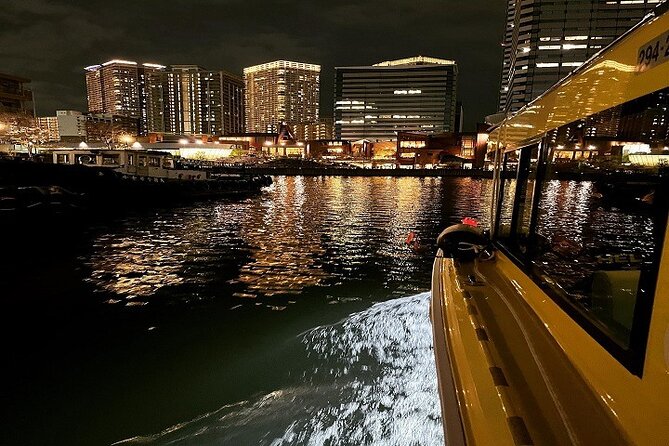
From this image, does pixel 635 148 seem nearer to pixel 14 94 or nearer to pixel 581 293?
pixel 581 293

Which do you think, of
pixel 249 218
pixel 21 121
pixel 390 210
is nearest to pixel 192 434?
pixel 249 218

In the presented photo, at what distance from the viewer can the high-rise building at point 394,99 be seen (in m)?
175

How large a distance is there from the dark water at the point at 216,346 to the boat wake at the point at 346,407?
0.07 feet

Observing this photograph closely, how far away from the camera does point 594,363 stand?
2303 mm

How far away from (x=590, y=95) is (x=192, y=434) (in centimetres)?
539

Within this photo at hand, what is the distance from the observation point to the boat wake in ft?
14.7

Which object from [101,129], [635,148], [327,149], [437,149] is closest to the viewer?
[635,148]

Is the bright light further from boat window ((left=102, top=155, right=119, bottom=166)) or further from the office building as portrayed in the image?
the office building

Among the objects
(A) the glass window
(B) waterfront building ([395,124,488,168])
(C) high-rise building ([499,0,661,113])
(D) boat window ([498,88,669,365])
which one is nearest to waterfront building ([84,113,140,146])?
(B) waterfront building ([395,124,488,168])

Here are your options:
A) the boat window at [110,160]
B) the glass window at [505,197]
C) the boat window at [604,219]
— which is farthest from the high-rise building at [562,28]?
the boat window at [110,160]

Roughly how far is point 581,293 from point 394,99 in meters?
185

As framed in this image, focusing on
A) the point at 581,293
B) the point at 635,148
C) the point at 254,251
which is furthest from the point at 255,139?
the point at 635,148

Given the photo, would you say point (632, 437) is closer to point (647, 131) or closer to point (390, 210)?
point (647, 131)

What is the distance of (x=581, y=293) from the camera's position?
327 centimetres
